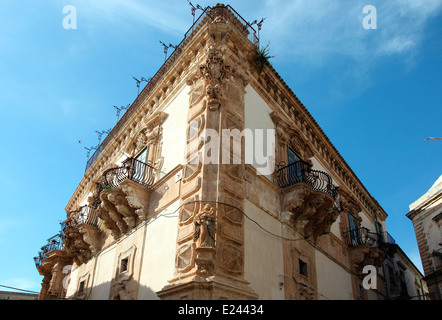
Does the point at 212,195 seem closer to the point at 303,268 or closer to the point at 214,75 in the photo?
the point at 214,75

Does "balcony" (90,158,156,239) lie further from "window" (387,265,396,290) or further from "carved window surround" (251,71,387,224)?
"window" (387,265,396,290)

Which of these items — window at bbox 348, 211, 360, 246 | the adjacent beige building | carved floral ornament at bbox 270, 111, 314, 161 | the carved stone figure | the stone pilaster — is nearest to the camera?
the stone pilaster

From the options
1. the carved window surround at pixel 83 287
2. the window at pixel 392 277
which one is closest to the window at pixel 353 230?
the window at pixel 392 277

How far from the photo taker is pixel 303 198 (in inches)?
408

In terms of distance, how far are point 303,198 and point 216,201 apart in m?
3.27

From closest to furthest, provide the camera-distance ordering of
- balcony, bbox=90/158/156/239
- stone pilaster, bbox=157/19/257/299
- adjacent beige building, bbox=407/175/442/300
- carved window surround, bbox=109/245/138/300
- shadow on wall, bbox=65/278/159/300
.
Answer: stone pilaster, bbox=157/19/257/299
shadow on wall, bbox=65/278/159/300
carved window surround, bbox=109/245/138/300
balcony, bbox=90/158/156/239
adjacent beige building, bbox=407/175/442/300

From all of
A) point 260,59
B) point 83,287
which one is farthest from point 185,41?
point 83,287

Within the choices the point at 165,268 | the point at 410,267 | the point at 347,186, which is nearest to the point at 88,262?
the point at 165,268

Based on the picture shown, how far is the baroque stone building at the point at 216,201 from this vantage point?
26.5 feet

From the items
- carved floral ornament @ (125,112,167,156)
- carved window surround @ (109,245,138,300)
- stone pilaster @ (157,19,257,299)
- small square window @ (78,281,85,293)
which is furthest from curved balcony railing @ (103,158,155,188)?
small square window @ (78,281,85,293)

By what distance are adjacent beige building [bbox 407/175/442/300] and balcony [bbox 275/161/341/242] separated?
12503mm

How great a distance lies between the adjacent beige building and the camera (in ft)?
65.1
